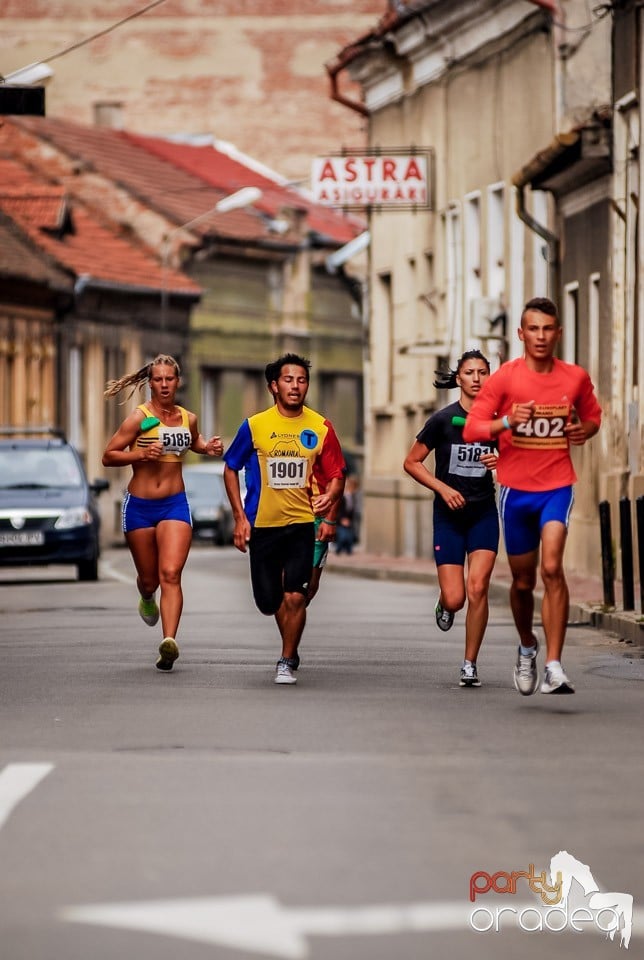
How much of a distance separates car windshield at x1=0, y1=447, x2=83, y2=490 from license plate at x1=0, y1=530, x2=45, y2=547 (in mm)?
1177

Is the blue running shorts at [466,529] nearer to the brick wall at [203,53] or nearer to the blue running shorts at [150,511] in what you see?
the blue running shorts at [150,511]

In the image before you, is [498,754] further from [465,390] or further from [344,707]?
[465,390]

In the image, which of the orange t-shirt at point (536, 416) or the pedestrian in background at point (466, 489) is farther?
the pedestrian in background at point (466, 489)

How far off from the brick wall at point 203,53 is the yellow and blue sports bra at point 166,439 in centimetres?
5862

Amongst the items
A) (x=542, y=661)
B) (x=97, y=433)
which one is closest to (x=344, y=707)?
(x=542, y=661)

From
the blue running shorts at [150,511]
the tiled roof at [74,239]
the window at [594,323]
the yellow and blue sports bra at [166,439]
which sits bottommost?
the blue running shorts at [150,511]

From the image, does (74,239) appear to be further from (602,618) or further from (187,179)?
(602,618)

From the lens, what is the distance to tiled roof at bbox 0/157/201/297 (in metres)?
59.0

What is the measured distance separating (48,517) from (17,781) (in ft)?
68.6

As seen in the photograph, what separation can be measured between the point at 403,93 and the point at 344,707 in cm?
3015

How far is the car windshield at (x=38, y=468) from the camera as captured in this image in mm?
31566

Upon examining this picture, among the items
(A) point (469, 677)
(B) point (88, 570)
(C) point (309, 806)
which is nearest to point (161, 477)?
(A) point (469, 677)

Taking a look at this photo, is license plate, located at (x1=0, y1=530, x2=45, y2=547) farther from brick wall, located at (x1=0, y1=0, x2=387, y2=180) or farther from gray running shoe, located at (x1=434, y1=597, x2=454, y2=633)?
brick wall, located at (x1=0, y1=0, x2=387, y2=180)

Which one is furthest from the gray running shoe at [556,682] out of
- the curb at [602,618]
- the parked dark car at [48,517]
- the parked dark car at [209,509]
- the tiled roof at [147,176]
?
the tiled roof at [147,176]
